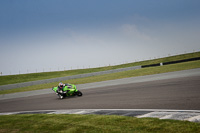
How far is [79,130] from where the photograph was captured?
5.43 m

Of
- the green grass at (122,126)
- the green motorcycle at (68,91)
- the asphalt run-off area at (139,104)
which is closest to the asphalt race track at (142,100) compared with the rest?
the asphalt run-off area at (139,104)

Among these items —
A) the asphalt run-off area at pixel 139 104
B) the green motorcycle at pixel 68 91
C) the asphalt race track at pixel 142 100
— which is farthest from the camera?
the green motorcycle at pixel 68 91

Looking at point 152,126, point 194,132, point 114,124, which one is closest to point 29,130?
point 114,124

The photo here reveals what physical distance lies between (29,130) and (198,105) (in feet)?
18.1

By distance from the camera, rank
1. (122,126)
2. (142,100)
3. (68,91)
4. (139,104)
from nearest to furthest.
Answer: (122,126)
(139,104)
(142,100)
(68,91)

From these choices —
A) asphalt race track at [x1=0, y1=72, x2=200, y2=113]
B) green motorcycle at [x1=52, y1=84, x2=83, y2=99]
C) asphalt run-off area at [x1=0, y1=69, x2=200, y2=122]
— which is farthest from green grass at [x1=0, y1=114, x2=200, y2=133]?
green motorcycle at [x1=52, y1=84, x2=83, y2=99]

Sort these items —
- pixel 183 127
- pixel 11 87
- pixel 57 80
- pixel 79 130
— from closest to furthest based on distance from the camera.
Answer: pixel 183 127, pixel 79 130, pixel 11 87, pixel 57 80

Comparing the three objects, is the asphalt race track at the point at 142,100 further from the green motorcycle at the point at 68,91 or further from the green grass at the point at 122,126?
the green grass at the point at 122,126

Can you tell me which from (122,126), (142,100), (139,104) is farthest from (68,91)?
(122,126)

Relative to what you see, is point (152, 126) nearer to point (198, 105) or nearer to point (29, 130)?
point (198, 105)

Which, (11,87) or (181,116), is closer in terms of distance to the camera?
→ (181,116)

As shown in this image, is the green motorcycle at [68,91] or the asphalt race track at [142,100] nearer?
the asphalt race track at [142,100]

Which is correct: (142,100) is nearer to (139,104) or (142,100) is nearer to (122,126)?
(139,104)

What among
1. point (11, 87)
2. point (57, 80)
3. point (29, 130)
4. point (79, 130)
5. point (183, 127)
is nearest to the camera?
point (183, 127)
